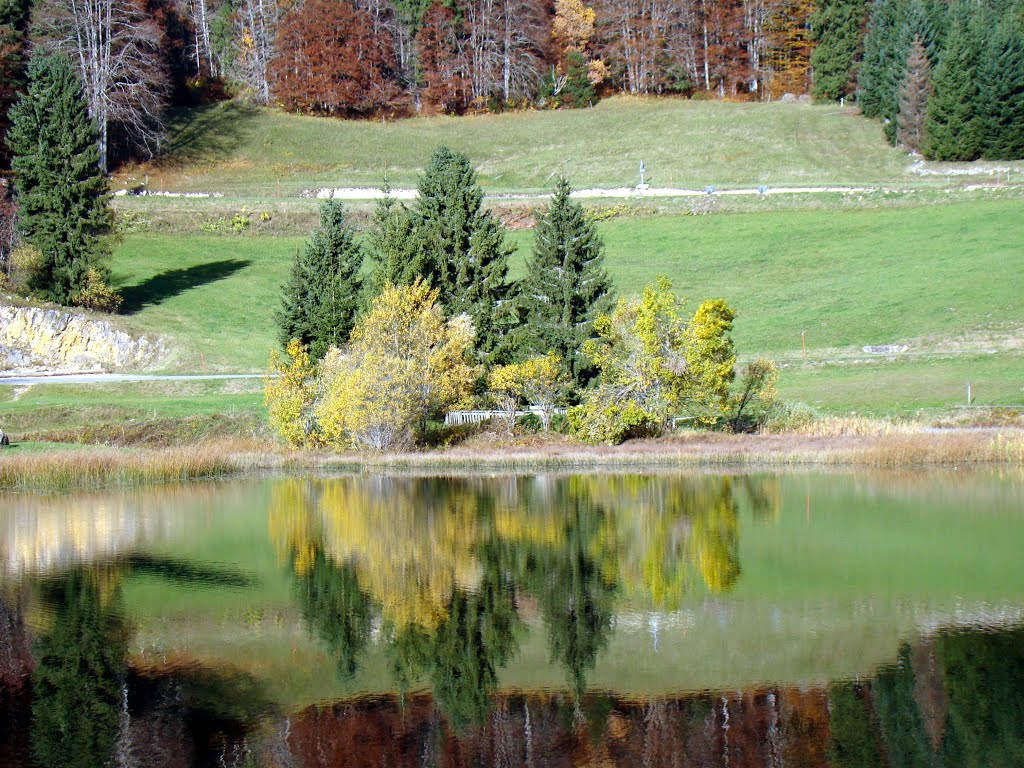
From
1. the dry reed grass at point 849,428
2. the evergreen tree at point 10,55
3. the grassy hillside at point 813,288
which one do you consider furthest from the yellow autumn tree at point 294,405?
the evergreen tree at point 10,55

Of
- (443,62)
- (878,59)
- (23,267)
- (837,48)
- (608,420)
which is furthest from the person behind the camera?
(443,62)

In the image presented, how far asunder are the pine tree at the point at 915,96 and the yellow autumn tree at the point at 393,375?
6177cm

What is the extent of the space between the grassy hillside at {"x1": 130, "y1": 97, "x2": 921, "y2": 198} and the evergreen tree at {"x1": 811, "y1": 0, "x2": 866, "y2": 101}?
4275mm

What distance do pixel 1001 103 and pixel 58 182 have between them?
66.2 m

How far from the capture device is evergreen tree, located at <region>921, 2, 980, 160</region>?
87750 mm

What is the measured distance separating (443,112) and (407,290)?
3142 inches

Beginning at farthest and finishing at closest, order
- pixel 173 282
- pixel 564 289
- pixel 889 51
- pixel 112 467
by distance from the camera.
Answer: pixel 889 51
pixel 173 282
pixel 564 289
pixel 112 467

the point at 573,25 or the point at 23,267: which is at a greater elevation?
the point at 573,25

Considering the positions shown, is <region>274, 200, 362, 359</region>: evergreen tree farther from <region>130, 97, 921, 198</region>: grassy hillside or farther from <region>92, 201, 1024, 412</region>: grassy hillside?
<region>130, 97, 921, 198</region>: grassy hillside

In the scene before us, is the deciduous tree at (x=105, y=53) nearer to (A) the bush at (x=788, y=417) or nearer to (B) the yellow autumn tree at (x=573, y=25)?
(B) the yellow autumn tree at (x=573, y=25)

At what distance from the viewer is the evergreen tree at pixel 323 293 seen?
51.2 m

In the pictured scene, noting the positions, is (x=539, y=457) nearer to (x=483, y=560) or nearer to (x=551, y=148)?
(x=483, y=560)

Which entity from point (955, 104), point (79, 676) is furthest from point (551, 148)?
point (79, 676)

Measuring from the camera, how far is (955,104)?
88.2 m
